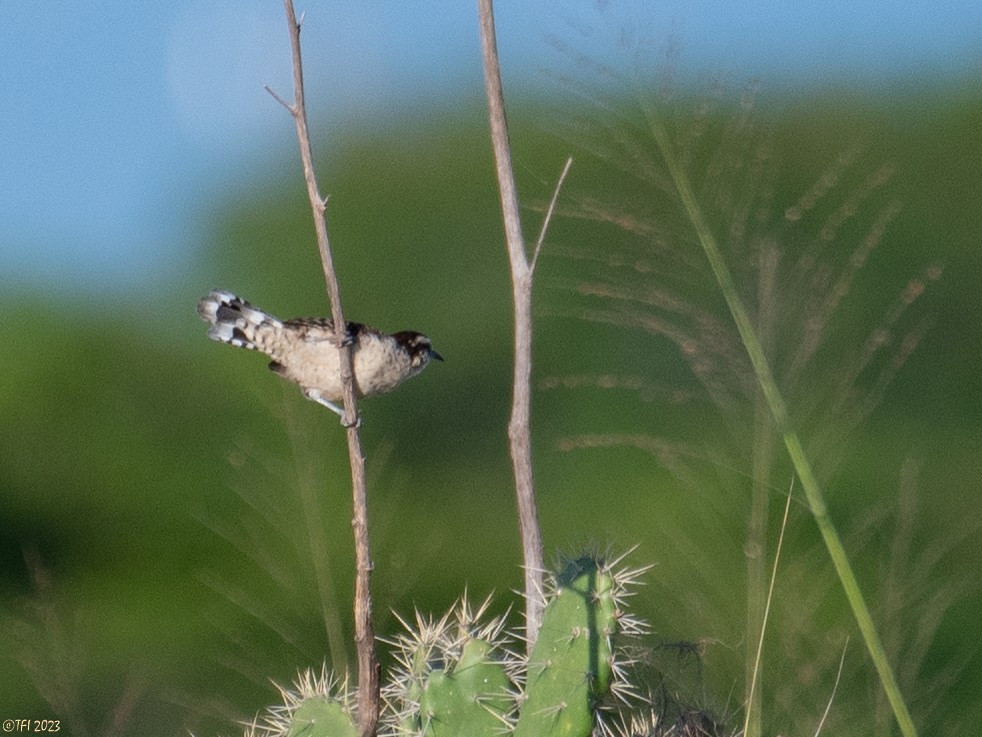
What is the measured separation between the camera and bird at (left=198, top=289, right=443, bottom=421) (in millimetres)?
3359

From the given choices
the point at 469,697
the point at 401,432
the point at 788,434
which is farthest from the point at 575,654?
the point at 401,432

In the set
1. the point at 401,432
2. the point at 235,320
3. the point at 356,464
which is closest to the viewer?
the point at 356,464

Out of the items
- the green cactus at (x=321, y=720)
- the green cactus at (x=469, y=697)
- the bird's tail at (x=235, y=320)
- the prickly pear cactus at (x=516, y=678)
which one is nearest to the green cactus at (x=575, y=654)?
the prickly pear cactus at (x=516, y=678)

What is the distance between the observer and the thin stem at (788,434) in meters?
2.36

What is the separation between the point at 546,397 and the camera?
8.79 m

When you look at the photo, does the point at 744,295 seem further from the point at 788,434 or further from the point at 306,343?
the point at 306,343

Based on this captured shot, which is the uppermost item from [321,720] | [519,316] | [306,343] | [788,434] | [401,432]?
[401,432]

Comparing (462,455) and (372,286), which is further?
(372,286)

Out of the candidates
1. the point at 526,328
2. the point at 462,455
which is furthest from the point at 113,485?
the point at 526,328

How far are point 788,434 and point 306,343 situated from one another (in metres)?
1.35

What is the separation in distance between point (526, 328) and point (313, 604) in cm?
510

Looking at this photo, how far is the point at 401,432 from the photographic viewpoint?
30.5ft

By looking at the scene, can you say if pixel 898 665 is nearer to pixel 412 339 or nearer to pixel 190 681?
pixel 412 339

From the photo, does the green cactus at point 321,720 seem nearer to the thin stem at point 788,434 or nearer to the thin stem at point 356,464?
the thin stem at point 356,464
